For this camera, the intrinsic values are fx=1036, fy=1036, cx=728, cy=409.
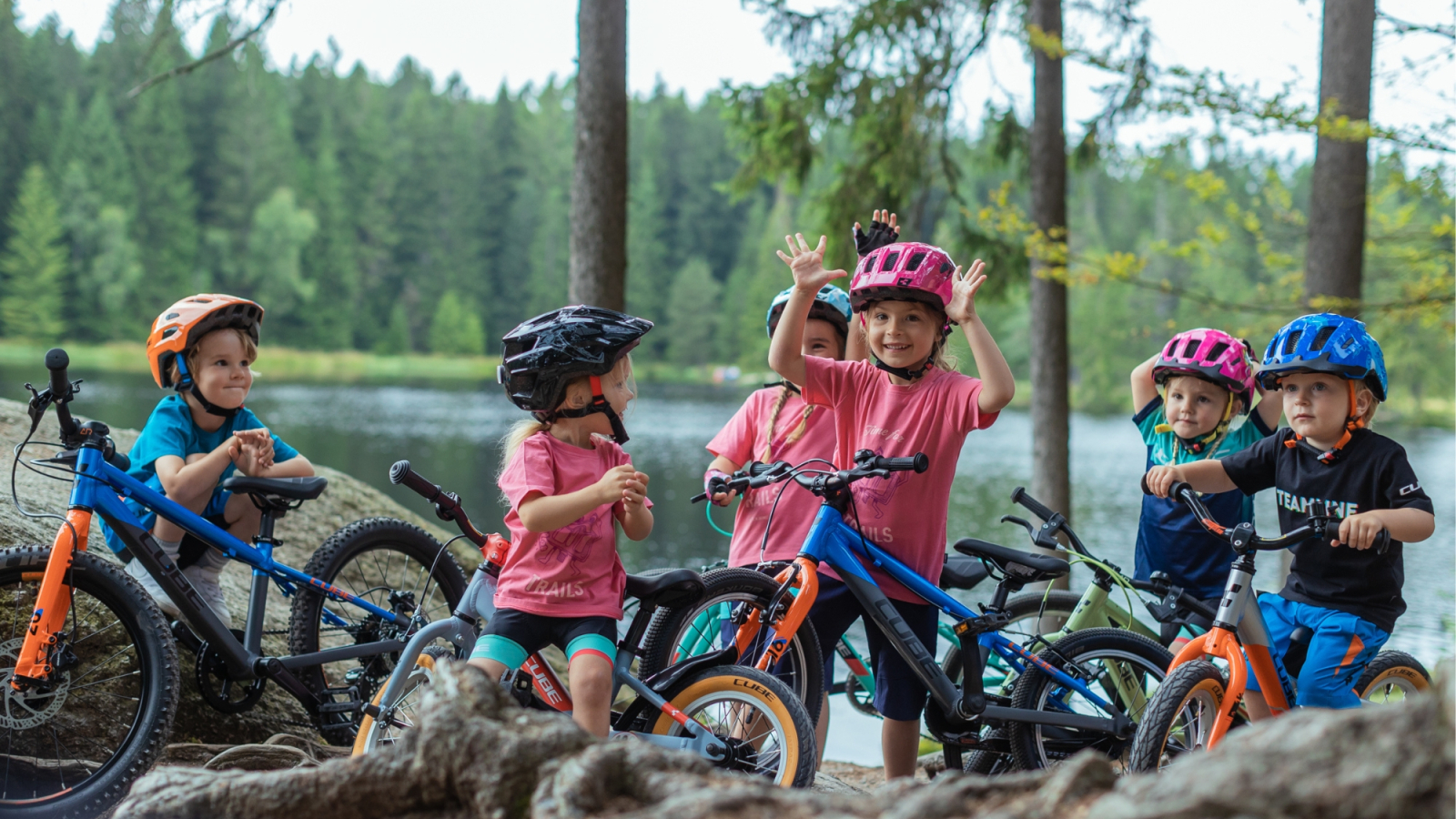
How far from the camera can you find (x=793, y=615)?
3234 millimetres

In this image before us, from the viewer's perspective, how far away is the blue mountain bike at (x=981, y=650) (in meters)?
3.26

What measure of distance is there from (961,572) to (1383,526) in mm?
1311

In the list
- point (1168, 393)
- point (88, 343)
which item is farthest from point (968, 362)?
point (88, 343)

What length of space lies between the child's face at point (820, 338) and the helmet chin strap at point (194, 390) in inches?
86.5

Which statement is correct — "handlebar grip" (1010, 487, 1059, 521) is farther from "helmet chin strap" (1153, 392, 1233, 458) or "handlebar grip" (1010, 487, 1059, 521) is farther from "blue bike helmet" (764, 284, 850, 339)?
"blue bike helmet" (764, 284, 850, 339)

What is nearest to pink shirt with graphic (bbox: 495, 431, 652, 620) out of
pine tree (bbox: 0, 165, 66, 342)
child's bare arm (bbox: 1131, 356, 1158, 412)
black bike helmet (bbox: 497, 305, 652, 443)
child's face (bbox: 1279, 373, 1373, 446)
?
black bike helmet (bbox: 497, 305, 652, 443)

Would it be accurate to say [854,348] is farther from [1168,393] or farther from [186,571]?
[186,571]

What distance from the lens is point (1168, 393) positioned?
13.7 ft

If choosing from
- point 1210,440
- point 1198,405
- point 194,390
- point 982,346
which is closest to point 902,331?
point 982,346

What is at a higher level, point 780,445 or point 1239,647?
point 780,445

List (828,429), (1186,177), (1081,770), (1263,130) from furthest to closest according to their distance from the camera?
(1186,177)
(1263,130)
(828,429)
(1081,770)

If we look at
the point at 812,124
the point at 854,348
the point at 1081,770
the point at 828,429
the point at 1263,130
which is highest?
the point at 812,124

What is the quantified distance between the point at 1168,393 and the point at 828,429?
1.40 metres

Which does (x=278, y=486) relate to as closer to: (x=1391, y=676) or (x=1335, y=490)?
(x=1335, y=490)
